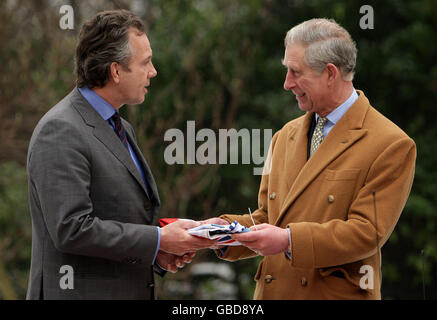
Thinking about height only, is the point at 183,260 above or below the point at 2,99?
below

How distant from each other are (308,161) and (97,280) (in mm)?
1044

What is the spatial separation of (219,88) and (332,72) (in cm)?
405

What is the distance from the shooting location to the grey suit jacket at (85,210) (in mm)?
2395

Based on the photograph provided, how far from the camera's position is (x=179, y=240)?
8.62 feet

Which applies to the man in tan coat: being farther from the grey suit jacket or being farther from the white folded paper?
the grey suit jacket

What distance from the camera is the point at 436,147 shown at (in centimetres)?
706

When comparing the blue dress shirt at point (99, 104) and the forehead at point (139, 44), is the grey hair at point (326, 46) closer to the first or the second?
the forehead at point (139, 44)

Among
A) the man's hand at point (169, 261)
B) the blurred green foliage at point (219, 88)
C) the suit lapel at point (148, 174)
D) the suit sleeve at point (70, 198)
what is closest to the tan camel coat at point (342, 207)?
the man's hand at point (169, 261)

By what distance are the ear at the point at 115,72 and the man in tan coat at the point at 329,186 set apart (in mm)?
779

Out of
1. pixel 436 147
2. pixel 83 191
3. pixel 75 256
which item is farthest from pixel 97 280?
pixel 436 147

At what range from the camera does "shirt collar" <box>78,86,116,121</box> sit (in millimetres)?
2730

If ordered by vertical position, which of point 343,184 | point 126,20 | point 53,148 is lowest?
point 343,184

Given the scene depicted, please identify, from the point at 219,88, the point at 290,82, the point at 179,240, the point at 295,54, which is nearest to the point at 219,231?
the point at 179,240
